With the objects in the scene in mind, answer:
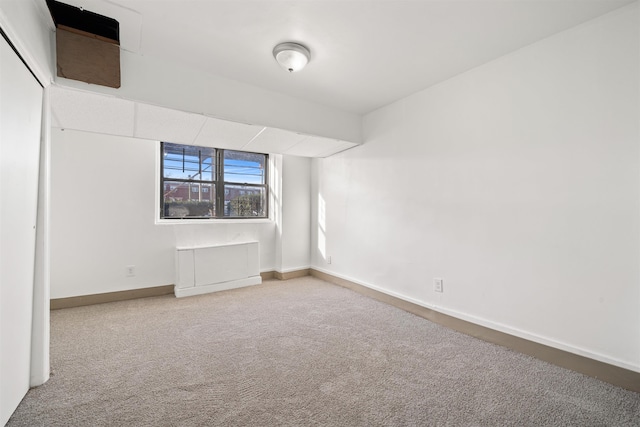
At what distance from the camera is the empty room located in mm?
1600

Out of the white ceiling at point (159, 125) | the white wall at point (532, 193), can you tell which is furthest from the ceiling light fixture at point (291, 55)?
the white wall at point (532, 193)

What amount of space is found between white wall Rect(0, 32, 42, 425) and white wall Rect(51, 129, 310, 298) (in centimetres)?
169

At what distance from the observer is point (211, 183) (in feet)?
13.9

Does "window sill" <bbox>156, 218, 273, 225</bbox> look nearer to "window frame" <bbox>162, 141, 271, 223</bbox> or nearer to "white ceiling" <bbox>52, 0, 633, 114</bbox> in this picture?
"window frame" <bbox>162, 141, 271, 223</bbox>

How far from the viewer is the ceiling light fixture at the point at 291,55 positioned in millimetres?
2143

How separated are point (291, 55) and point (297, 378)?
2.35 metres

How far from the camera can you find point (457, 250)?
2.62 metres

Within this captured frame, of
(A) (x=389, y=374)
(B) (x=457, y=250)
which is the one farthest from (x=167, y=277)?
(B) (x=457, y=250)

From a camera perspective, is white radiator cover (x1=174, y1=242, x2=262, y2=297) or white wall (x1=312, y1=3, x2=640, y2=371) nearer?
white wall (x1=312, y1=3, x2=640, y2=371)

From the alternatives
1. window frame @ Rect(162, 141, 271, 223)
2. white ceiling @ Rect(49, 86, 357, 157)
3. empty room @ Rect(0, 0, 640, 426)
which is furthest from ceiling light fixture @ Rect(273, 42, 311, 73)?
window frame @ Rect(162, 141, 271, 223)

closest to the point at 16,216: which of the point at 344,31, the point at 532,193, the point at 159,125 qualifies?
the point at 159,125

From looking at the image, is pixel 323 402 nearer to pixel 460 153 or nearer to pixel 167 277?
pixel 460 153

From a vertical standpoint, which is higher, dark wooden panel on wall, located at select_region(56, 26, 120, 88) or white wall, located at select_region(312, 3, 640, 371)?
dark wooden panel on wall, located at select_region(56, 26, 120, 88)

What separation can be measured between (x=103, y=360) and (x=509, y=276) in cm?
320
